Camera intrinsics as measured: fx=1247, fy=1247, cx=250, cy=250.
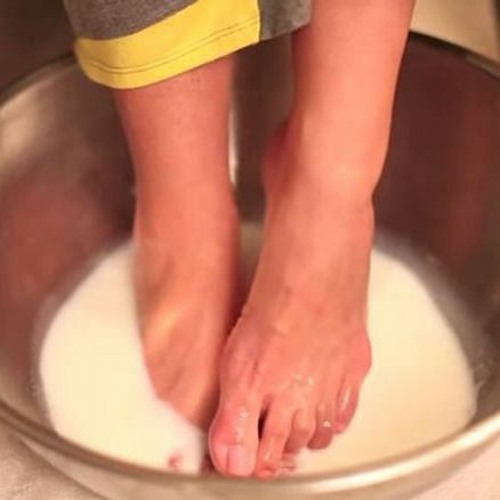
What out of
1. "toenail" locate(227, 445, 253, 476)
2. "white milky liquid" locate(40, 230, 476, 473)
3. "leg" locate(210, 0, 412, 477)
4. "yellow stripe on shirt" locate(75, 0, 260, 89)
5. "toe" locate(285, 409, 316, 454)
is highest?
"yellow stripe on shirt" locate(75, 0, 260, 89)

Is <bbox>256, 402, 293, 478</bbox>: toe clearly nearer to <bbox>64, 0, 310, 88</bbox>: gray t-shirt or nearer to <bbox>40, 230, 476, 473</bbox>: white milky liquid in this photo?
<bbox>40, 230, 476, 473</bbox>: white milky liquid

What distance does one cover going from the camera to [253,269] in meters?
0.89

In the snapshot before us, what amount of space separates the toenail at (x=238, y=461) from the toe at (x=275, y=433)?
16mm

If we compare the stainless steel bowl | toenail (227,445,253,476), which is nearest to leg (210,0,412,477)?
toenail (227,445,253,476)

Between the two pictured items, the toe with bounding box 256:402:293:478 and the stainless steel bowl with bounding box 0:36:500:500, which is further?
the stainless steel bowl with bounding box 0:36:500:500

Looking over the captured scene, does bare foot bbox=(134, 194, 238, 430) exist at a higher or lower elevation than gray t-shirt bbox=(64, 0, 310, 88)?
lower

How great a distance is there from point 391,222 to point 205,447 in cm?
26

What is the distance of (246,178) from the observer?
977 mm

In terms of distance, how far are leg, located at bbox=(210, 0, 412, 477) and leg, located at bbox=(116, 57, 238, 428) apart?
0.09ft

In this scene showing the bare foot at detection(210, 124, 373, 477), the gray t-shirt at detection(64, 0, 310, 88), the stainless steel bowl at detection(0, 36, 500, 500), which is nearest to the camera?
the gray t-shirt at detection(64, 0, 310, 88)

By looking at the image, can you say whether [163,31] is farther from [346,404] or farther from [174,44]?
[346,404]

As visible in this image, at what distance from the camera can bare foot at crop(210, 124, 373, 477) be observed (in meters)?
0.74

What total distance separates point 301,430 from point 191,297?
0.35ft

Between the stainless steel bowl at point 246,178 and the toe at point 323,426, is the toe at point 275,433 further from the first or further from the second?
the stainless steel bowl at point 246,178
